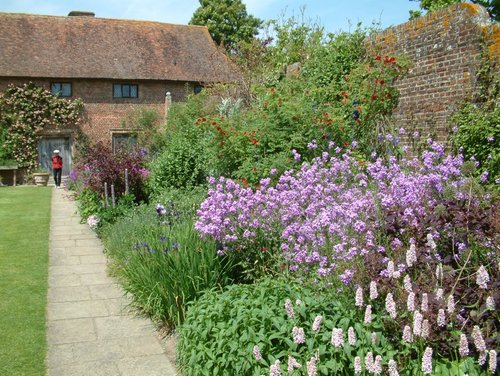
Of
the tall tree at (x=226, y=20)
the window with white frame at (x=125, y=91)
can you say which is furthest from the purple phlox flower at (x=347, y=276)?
the tall tree at (x=226, y=20)

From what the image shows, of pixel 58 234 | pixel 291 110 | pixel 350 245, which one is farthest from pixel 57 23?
pixel 350 245

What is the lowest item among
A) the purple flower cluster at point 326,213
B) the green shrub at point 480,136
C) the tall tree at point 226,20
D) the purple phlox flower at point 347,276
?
the purple phlox flower at point 347,276

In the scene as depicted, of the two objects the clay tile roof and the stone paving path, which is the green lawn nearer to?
the stone paving path

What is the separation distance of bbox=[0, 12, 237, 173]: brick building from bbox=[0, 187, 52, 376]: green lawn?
14.6 m

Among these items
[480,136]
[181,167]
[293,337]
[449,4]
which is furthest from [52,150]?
[293,337]

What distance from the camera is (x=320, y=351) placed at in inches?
125

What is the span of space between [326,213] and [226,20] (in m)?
38.2

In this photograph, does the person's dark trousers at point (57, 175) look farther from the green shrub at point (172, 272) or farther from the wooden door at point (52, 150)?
the green shrub at point (172, 272)

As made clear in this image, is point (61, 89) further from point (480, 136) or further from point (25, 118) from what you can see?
point (480, 136)

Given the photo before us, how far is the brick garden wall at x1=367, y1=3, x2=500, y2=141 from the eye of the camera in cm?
814

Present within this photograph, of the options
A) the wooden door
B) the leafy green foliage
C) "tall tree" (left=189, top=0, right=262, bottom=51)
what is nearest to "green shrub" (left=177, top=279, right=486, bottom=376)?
the leafy green foliage

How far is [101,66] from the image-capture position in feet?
89.2

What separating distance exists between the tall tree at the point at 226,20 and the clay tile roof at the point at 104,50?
9638 mm

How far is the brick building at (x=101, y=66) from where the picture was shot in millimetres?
26312
